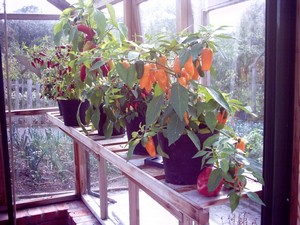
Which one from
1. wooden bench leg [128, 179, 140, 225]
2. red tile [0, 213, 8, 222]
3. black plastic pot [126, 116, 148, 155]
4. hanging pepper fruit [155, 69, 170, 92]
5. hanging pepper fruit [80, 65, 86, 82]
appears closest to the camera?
hanging pepper fruit [155, 69, 170, 92]

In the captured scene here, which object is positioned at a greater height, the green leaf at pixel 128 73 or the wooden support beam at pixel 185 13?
the wooden support beam at pixel 185 13

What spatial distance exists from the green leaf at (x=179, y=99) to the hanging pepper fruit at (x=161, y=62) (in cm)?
A: 12

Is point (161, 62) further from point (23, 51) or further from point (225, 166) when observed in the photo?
point (23, 51)

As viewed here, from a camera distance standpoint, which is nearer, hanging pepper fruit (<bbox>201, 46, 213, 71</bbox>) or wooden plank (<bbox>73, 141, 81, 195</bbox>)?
hanging pepper fruit (<bbox>201, 46, 213, 71</bbox>)

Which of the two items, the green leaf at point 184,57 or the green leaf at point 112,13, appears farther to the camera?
the green leaf at point 112,13

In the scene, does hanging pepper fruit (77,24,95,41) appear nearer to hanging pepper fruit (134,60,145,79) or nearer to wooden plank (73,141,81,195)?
hanging pepper fruit (134,60,145,79)

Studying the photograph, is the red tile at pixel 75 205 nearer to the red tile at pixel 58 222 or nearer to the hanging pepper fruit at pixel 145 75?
the red tile at pixel 58 222

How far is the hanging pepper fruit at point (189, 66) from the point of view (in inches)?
36.6

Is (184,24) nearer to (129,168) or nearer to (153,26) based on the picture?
(153,26)

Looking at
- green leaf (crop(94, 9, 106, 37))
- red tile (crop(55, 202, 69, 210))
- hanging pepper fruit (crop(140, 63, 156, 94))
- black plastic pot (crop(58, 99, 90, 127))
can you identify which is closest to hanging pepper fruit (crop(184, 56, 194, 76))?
hanging pepper fruit (crop(140, 63, 156, 94))

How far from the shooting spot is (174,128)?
94cm

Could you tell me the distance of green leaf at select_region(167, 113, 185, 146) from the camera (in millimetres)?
923

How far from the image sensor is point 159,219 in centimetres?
199

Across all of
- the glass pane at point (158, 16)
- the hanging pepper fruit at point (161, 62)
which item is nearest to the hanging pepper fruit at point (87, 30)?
the glass pane at point (158, 16)
